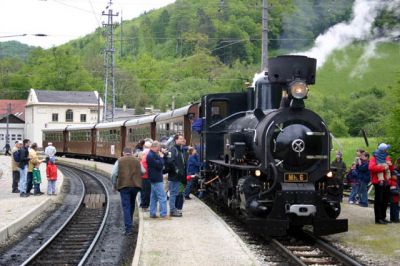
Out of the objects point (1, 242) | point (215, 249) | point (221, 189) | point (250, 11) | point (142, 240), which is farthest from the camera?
point (250, 11)

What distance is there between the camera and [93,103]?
82.7m

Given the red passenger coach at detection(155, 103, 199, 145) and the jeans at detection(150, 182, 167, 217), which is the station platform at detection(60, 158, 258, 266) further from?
the red passenger coach at detection(155, 103, 199, 145)

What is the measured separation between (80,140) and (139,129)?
17.6 meters

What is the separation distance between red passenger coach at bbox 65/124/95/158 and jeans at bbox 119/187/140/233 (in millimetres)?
32613

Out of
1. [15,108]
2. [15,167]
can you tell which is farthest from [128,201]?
[15,108]

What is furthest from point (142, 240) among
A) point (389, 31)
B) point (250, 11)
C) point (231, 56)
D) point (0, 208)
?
point (231, 56)

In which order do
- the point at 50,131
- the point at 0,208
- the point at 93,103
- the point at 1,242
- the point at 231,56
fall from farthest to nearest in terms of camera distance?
the point at 231,56 → the point at 93,103 → the point at 50,131 → the point at 0,208 → the point at 1,242

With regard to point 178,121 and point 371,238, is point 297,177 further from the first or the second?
point 178,121

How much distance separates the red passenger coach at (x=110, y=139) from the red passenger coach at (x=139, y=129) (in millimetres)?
1024

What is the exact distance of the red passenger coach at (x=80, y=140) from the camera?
149 ft

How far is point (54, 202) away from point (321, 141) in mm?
10859

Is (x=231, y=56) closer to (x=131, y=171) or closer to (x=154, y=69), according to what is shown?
(x=154, y=69)

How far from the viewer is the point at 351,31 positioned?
22.7 metres

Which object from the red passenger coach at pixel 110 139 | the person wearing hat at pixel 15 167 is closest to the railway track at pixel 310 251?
the person wearing hat at pixel 15 167
